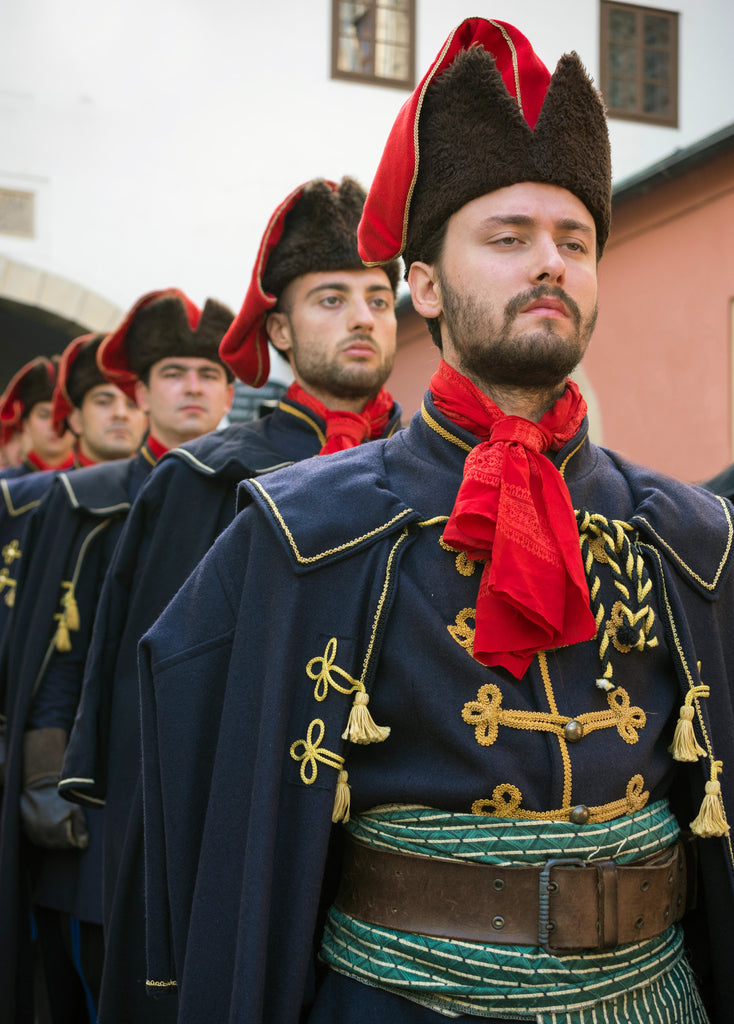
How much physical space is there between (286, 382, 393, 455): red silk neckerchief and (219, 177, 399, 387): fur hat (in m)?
0.23

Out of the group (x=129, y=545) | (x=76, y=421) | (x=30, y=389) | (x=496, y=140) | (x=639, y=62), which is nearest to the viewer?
(x=496, y=140)

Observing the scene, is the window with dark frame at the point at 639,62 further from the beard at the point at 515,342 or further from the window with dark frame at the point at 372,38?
the beard at the point at 515,342

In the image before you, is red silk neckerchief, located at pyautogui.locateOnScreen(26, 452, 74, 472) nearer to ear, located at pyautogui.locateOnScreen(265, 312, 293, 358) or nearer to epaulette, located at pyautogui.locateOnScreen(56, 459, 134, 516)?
epaulette, located at pyautogui.locateOnScreen(56, 459, 134, 516)

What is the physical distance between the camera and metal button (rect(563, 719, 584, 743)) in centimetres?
189

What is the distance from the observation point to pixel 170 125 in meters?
10.7

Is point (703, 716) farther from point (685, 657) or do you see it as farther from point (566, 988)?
point (566, 988)

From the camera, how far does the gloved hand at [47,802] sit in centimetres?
393

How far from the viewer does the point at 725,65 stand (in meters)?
11.4

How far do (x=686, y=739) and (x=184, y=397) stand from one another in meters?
2.70

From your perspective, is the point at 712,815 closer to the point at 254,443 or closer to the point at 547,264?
the point at 547,264

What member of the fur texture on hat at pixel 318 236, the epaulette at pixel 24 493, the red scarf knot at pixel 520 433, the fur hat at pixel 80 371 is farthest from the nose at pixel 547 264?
the fur hat at pixel 80 371

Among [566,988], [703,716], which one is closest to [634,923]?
[566,988]

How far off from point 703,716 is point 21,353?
534 inches

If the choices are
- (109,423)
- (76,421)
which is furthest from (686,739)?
(76,421)
